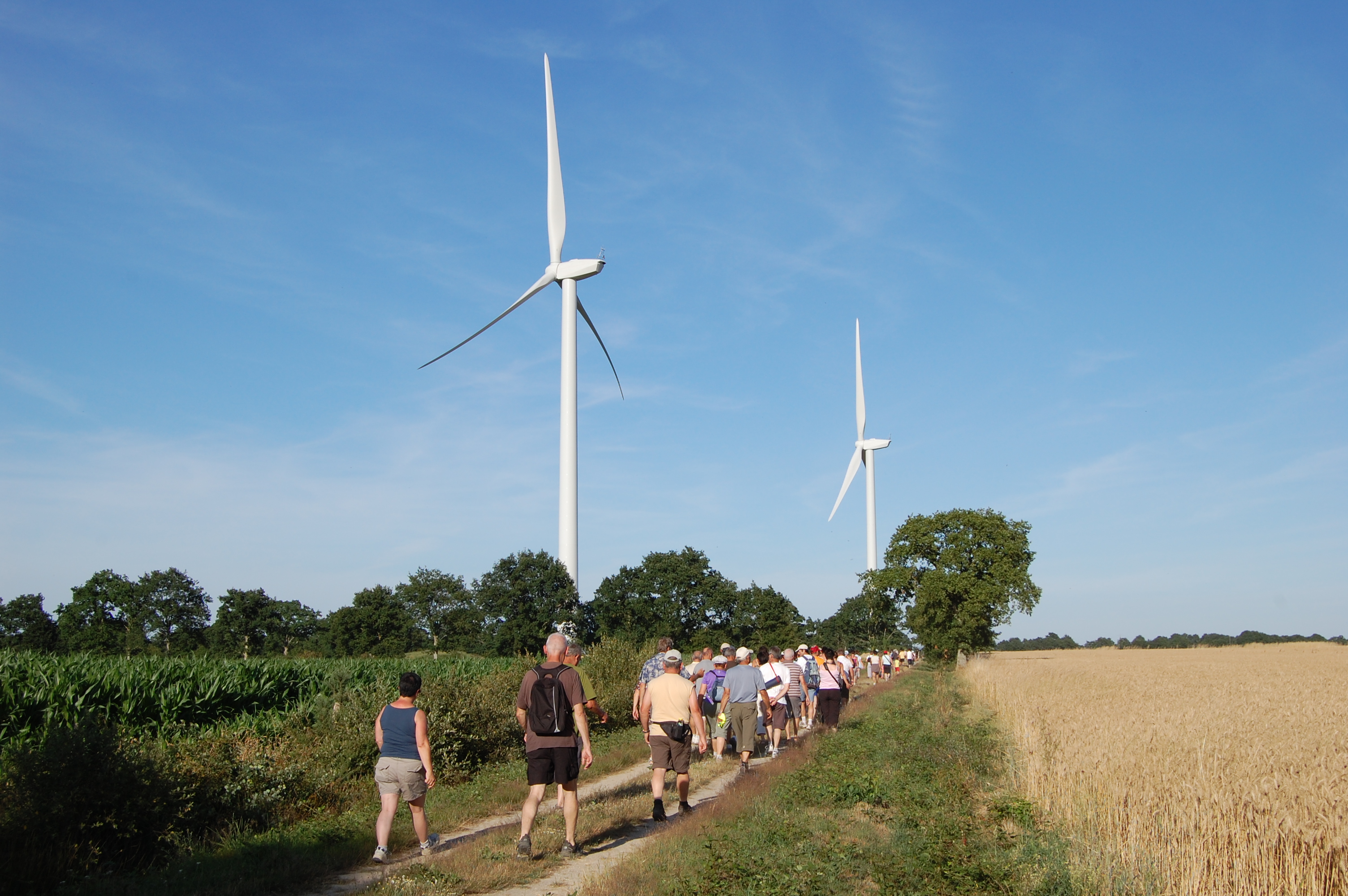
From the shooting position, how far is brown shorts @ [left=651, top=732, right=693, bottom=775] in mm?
11086

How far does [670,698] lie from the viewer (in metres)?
11.3

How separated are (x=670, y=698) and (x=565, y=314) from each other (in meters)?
31.8

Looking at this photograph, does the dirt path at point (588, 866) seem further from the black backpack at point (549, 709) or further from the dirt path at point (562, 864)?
the black backpack at point (549, 709)

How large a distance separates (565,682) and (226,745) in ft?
19.8

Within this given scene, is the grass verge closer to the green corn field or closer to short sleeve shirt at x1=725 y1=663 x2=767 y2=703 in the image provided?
the green corn field

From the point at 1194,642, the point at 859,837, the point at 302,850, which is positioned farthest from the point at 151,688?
the point at 1194,642

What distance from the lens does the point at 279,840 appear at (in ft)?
32.3

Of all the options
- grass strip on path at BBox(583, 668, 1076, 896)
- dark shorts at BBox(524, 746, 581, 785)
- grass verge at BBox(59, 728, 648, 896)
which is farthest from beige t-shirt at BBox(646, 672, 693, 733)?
grass verge at BBox(59, 728, 648, 896)

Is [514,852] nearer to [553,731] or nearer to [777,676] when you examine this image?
[553,731]

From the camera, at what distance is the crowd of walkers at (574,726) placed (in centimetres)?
900

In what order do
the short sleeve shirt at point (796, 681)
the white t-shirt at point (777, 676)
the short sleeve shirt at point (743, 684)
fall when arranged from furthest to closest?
the short sleeve shirt at point (796, 681)
the white t-shirt at point (777, 676)
the short sleeve shirt at point (743, 684)

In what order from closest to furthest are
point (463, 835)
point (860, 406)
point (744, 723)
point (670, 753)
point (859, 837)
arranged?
point (859, 837) < point (463, 835) < point (670, 753) < point (744, 723) < point (860, 406)

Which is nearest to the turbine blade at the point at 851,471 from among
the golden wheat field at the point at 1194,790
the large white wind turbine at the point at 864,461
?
the large white wind turbine at the point at 864,461

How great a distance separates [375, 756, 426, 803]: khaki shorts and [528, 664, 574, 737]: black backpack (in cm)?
112
